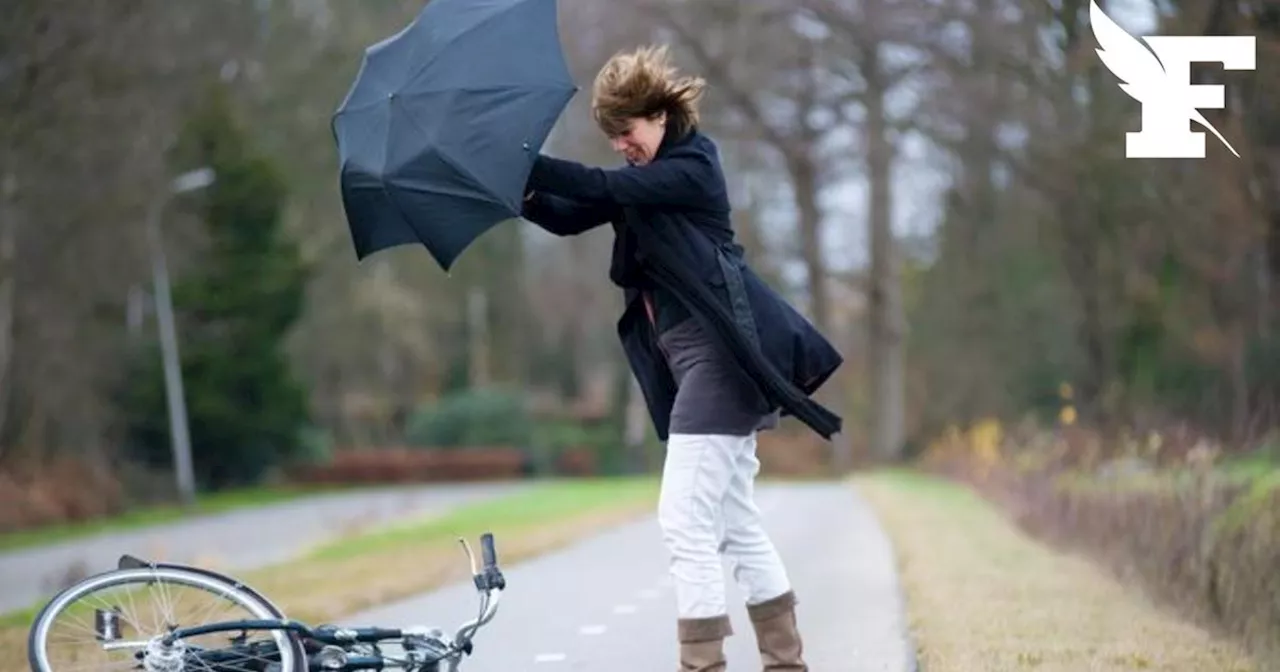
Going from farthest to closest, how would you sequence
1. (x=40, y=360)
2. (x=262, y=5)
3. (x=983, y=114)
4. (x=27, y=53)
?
(x=262, y=5) → (x=40, y=360) → (x=983, y=114) → (x=27, y=53)

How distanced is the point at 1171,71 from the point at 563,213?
1460 centimetres

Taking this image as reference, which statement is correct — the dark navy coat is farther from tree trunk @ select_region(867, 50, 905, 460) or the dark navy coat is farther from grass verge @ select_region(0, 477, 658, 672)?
tree trunk @ select_region(867, 50, 905, 460)

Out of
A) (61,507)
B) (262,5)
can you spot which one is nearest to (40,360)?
→ (61,507)

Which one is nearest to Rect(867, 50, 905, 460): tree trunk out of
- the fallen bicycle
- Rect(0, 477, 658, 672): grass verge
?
Rect(0, 477, 658, 672): grass verge

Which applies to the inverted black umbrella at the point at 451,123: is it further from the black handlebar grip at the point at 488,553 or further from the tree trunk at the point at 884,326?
the tree trunk at the point at 884,326

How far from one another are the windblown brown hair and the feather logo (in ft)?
46.7

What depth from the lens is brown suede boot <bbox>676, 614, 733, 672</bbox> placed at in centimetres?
586

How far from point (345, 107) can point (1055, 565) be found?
6.92 metres

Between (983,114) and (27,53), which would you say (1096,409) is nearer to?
(983,114)

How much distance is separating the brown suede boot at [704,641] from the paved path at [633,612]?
923 mm

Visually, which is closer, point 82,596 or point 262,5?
point 82,596

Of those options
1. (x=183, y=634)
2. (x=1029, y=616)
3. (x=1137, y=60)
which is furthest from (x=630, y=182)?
(x=1137, y=60)

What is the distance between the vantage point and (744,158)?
38062 mm

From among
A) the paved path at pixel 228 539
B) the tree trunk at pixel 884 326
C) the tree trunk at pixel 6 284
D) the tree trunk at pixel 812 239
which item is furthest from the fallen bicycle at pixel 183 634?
the tree trunk at pixel 812 239
